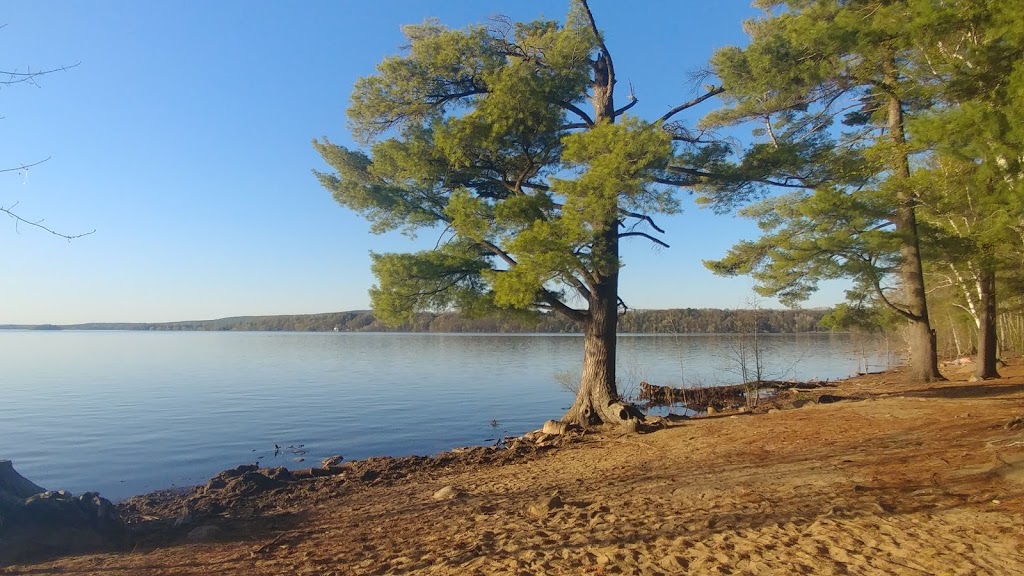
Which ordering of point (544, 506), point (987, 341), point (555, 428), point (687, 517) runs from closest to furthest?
point (687, 517)
point (544, 506)
point (555, 428)
point (987, 341)

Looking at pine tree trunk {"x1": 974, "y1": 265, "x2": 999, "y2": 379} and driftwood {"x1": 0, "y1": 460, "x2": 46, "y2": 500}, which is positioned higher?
pine tree trunk {"x1": 974, "y1": 265, "x2": 999, "y2": 379}

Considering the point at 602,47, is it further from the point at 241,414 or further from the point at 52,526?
the point at 241,414

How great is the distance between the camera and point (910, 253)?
1425cm

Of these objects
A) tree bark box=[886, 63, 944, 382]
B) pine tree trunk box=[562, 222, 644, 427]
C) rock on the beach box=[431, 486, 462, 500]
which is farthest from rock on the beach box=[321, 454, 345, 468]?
tree bark box=[886, 63, 944, 382]

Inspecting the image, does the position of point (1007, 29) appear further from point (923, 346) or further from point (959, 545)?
point (923, 346)

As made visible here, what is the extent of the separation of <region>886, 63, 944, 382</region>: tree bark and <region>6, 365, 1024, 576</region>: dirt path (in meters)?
4.63

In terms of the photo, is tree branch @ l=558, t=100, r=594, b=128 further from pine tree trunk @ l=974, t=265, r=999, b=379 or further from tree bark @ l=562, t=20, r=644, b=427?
pine tree trunk @ l=974, t=265, r=999, b=379

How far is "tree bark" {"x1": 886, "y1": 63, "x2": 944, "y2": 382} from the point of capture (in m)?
12.2

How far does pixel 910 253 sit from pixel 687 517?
11729 mm

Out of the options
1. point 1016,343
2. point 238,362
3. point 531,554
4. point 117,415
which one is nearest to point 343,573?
point 531,554

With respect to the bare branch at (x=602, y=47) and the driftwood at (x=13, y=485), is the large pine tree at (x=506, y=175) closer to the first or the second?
the bare branch at (x=602, y=47)

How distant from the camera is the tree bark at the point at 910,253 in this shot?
12.2 metres

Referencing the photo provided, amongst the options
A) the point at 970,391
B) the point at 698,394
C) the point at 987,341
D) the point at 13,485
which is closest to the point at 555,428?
the point at 13,485

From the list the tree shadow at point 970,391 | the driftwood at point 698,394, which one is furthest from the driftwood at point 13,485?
the driftwood at point 698,394
